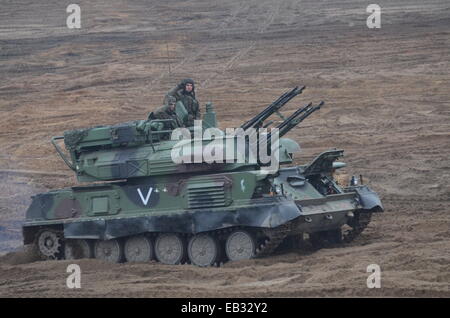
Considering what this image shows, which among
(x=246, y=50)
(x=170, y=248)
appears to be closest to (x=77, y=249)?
(x=170, y=248)

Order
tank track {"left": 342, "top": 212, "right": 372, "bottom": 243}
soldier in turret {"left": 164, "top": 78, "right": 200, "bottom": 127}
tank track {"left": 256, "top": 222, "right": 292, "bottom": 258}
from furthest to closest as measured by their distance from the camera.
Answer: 1. soldier in turret {"left": 164, "top": 78, "right": 200, "bottom": 127}
2. tank track {"left": 342, "top": 212, "right": 372, "bottom": 243}
3. tank track {"left": 256, "top": 222, "right": 292, "bottom": 258}

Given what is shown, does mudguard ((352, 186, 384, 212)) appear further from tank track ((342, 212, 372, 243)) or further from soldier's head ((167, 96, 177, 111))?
soldier's head ((167, 96, 177, 111))

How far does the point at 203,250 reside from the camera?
709 inches

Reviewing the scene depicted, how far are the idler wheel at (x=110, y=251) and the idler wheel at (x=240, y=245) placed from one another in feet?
6.95

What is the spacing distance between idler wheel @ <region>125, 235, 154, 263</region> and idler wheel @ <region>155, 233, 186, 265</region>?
0.51ft

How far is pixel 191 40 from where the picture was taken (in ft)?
125

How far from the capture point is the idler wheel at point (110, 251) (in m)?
18.9

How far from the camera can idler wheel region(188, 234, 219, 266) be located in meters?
17.9

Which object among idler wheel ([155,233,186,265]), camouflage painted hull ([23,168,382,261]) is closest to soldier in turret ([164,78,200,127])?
camouflage painted hull ([23,168,382,261])

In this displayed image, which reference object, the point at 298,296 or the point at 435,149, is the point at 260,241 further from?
the point at 435,149

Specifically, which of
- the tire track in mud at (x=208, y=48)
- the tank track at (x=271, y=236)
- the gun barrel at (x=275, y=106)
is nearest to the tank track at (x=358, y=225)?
the tank track at (x=271, y=236)

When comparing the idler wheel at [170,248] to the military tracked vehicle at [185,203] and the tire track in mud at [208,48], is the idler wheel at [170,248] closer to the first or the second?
the military tracked vehicle at [185,203]

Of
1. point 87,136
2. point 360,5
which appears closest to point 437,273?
point 87,136
